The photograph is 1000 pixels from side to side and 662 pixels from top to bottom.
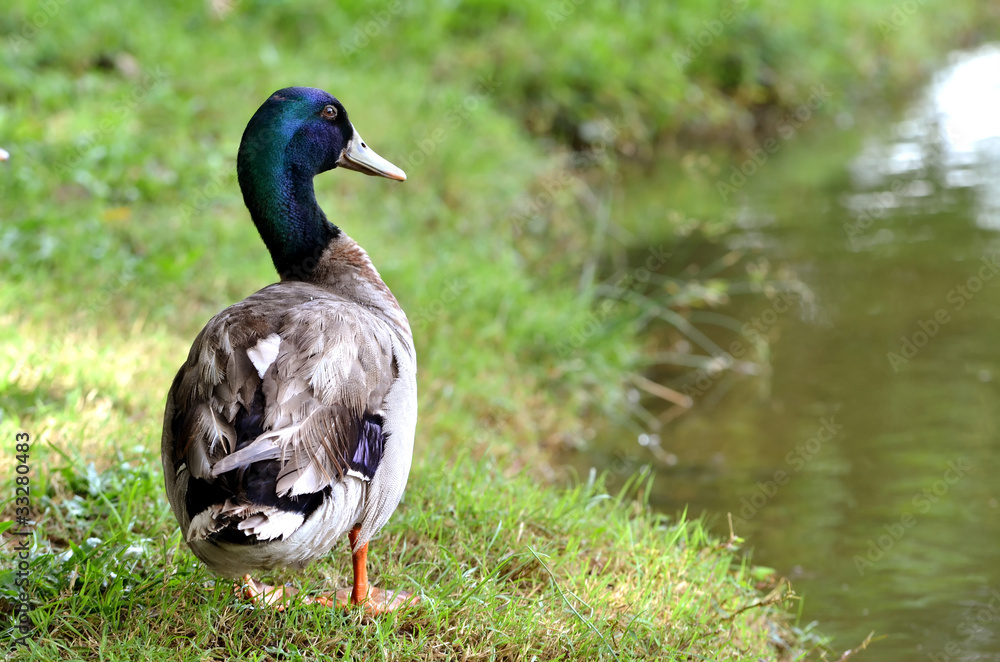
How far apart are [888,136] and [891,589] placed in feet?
28.0

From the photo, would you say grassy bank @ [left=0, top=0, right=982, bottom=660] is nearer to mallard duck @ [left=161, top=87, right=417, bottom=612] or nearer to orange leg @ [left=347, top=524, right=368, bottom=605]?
orange leg @ [left=347, top=524, right=368, bottom=605]

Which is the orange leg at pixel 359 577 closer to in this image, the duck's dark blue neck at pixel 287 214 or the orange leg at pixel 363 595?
the orange leg at pixel 363 595

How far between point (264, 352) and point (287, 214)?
2.52 feet

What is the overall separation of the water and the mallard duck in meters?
1.72

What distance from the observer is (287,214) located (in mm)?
3086

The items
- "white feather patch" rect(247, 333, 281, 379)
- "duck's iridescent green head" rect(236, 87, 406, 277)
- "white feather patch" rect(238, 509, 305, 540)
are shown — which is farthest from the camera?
"duck's iridescent green head" rect(236, 87, 406, 277)

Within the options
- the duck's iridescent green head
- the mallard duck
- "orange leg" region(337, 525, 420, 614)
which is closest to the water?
"orange leg" region(337, 525, 420, 614)

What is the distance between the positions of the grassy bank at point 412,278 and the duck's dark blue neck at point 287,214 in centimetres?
76

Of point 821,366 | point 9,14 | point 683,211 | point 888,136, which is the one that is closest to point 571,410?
point 821,366

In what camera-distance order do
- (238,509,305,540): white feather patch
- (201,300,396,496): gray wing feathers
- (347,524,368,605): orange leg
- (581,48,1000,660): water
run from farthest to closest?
(581,48,1000,660): water, (347,524,368,605): orange leg, (201,300,396,496): gray wing feathers, (238,509,305,540): white feather patch

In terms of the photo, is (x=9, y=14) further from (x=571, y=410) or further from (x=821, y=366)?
(x=821, y=366)

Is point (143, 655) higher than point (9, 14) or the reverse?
the reverse

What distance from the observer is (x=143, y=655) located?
2379mm

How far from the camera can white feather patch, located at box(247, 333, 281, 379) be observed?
7.89 feet
